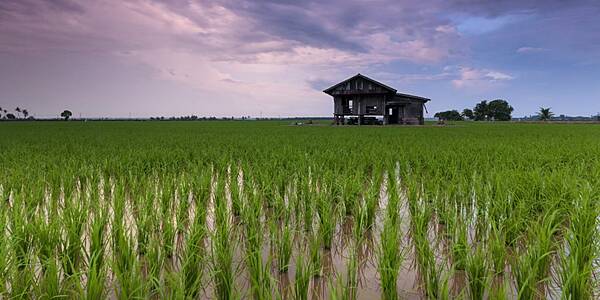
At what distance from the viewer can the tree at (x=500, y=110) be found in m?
91.4

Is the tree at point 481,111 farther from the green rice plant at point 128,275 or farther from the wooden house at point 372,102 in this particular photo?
the green rice plant at point 128,275

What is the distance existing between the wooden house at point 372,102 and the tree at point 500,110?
70085 millimetres

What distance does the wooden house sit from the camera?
109 feet

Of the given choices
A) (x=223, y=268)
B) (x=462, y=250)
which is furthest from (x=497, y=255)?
(x=223, y=268)

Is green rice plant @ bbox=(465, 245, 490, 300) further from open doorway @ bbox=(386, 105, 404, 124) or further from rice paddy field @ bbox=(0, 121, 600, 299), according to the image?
open doorway @ bbox=(386, 105, 404, 124)

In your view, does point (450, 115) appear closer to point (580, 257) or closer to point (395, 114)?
point (395, 114)

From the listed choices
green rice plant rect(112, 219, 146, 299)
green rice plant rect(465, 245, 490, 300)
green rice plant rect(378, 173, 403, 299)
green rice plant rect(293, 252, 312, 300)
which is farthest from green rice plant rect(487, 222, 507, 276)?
green rice plant rect(112, 219, 146, 299)

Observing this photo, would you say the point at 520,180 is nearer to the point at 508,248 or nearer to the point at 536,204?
the point at 536,204

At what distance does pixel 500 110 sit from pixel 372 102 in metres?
76.8

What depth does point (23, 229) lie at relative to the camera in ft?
9.43

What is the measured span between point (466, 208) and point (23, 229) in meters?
4.74

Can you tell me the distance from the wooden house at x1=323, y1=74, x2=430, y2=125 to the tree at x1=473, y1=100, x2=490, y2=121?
72.0m

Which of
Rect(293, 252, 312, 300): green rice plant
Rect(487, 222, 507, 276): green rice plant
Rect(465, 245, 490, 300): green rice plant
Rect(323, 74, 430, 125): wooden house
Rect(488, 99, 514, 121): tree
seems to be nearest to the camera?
Rect(293, 252, 312, 300): green rice plant

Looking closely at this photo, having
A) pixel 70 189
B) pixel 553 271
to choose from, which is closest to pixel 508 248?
pixel 553 271
